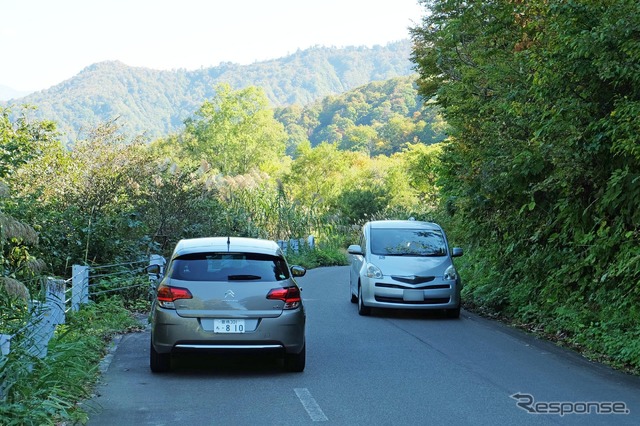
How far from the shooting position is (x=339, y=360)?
11.6 meters

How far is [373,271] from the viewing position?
56.1 ft

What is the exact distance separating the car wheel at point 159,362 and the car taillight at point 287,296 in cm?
147

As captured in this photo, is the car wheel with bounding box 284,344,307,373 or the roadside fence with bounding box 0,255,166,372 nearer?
the roadside fence with bounding box 0,255,166,372

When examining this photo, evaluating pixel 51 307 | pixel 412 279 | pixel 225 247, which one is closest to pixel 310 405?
pixel 225 247

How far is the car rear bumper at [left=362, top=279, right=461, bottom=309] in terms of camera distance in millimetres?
16734

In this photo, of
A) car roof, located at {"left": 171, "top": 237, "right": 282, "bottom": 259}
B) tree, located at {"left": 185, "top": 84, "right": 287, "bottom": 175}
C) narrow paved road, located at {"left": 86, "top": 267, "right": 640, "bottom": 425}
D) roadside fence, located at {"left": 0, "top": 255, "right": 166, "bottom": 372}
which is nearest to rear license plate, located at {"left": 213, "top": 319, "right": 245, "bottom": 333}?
narrow paved road, located at {"left": 86, "top": 267, "right": 640, "bottom": 425}

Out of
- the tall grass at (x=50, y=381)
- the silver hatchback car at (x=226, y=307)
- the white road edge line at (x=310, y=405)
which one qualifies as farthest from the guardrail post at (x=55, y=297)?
the white road edge line at (x=310, y=405)

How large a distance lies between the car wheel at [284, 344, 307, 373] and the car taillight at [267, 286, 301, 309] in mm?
575

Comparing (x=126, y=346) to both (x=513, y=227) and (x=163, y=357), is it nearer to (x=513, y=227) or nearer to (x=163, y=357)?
(x=163, y=357)

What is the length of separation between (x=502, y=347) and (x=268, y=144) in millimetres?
99887

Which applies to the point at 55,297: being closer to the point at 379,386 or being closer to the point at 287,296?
the point at 287,296

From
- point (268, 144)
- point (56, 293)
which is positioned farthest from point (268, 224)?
point (268, 144)

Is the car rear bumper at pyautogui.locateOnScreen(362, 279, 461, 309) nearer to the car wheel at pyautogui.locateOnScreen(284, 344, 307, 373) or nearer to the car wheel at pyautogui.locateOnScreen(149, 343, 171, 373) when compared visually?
the car wheel at pyautogui.locateOnScreen(284, 344, 307, 373)

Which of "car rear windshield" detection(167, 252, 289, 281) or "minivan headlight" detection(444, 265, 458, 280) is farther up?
"car rear windshield" detection(167, 252, 289, 281)
